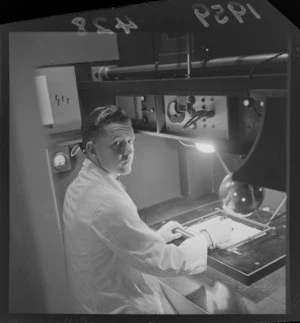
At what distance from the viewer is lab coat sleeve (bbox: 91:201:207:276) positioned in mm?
1426

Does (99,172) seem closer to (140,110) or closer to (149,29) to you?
(140,110)

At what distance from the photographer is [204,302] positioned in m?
1.38

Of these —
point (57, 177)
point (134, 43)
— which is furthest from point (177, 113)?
point (57, 177)

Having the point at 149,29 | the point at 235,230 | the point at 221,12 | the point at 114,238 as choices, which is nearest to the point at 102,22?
the point at 149,29

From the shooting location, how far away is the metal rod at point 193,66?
48.9 inches

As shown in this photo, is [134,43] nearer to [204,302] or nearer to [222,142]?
[222,142]

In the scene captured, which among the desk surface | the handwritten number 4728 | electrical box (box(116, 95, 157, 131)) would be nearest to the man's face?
electrical box (box(116, 95, 157, 131))

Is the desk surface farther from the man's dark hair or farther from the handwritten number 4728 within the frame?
the handwritten number 4728

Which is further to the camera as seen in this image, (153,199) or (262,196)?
(153,199)

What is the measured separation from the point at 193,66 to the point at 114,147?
44cm

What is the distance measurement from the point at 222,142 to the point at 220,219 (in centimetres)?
45

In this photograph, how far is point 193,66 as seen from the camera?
1.43 metres

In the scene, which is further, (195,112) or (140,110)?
(140,110)

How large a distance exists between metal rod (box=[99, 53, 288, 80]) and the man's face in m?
0.27
